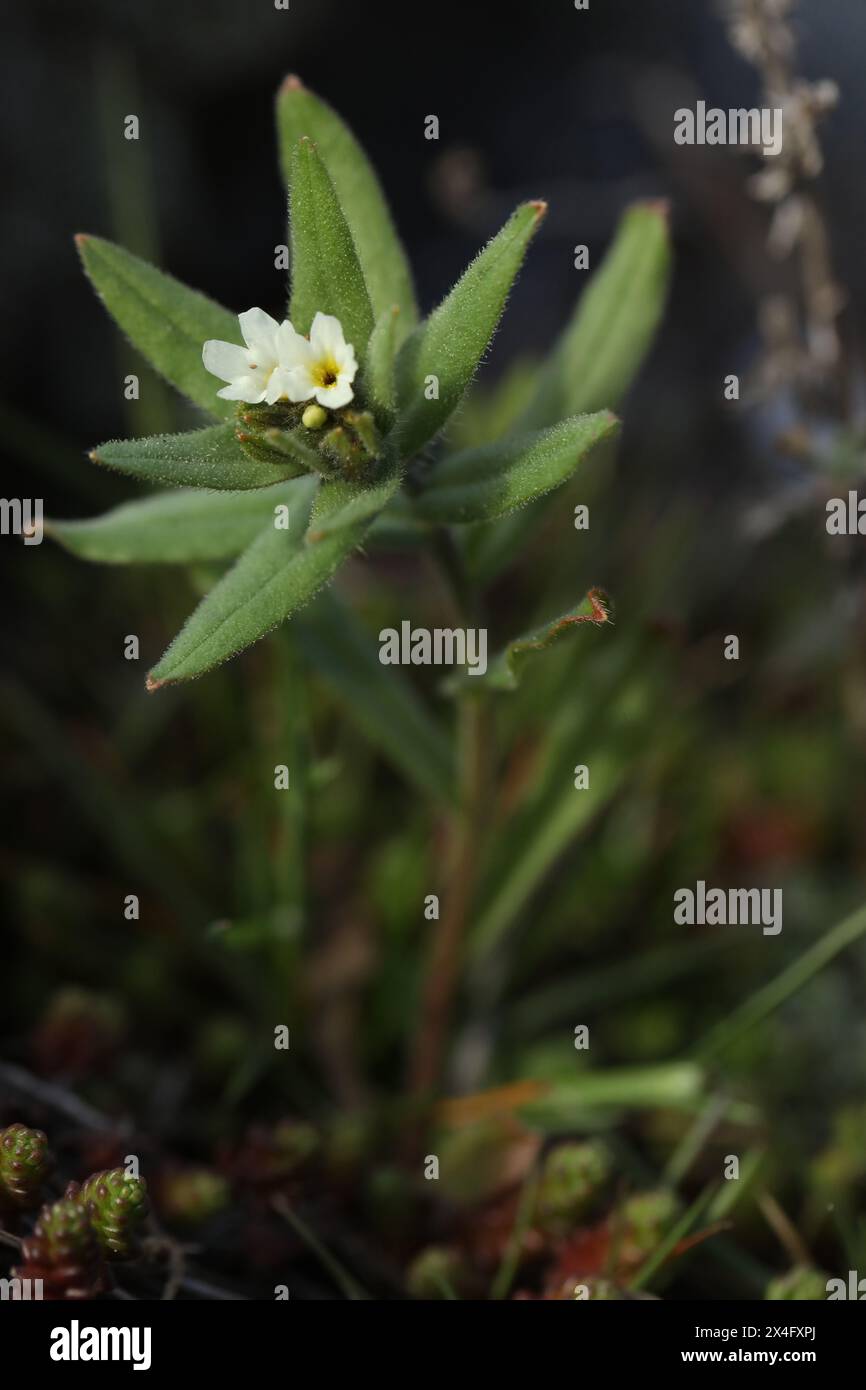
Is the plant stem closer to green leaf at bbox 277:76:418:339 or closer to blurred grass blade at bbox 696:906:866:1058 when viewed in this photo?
blurred grass blade at bbox 696:906:866:1058

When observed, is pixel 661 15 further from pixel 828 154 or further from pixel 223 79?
pixel 223 79

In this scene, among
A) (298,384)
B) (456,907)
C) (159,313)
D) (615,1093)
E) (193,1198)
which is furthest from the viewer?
(456,907)

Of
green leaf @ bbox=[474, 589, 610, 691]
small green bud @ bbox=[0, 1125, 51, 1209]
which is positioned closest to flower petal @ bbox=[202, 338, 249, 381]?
green leaf @ bbox=[474, 589, 610, 691]

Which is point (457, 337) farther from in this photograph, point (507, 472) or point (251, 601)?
point (251, 601)

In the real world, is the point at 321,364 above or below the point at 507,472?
above

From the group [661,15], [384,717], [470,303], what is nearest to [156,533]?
[384,717]

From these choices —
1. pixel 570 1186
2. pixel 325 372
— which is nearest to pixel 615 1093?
pixel 570 1186

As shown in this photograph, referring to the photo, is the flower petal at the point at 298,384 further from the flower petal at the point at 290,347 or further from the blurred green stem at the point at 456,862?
the blurred green stem at the point at 456,862
